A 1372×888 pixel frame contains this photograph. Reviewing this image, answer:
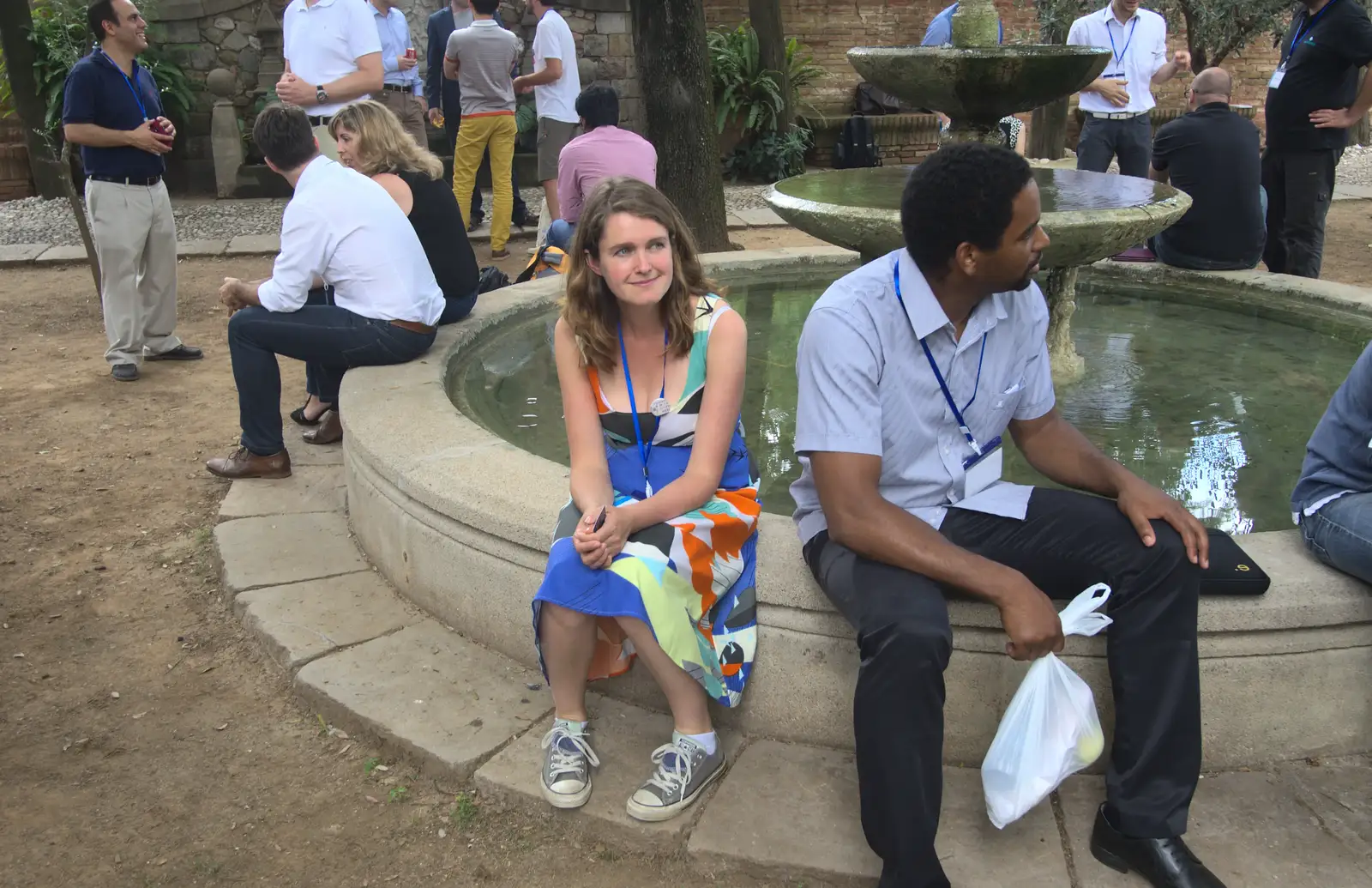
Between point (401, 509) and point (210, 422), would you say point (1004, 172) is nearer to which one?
point (401, 509)

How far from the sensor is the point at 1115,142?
7.77 meters

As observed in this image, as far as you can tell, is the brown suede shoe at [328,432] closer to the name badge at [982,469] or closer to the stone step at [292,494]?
the stone step at [292,494]

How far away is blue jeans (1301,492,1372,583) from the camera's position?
2.51 metres

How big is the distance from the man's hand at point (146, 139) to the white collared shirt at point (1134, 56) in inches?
221

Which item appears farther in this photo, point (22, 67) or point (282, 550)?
point (22, 67)

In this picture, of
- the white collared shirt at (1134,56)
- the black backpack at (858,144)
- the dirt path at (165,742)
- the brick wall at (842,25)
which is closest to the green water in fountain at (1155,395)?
the dirt path at (165,742)

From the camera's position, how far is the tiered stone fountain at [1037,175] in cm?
405

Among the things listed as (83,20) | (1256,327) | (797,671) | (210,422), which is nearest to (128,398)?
(210,422)

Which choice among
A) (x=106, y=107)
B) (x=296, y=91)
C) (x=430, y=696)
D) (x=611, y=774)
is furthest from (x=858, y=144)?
(x=611, y=774)

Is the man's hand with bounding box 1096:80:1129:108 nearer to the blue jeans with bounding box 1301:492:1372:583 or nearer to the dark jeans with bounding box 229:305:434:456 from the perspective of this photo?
the dark jeans with bounding box 229:305:434:456

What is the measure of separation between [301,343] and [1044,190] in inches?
118

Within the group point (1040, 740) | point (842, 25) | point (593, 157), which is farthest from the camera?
point (842, 25)

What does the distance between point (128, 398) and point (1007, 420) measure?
177 inches

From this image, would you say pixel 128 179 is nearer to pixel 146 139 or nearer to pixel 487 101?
pixel 146 139
